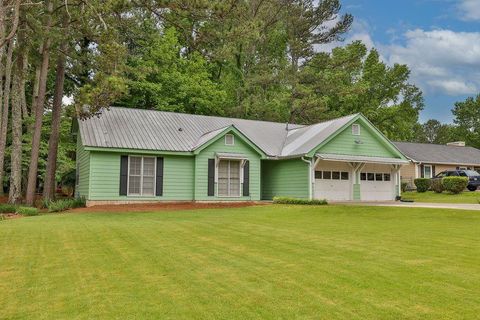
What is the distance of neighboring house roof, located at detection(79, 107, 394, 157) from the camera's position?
20.5 metres

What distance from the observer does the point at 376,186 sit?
2588 centimetres

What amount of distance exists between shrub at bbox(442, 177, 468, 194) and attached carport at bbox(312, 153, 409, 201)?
5.38 meters

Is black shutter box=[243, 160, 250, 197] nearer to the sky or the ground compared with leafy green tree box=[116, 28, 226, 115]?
nearer to the ground

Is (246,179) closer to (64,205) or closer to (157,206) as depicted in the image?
(157,206)

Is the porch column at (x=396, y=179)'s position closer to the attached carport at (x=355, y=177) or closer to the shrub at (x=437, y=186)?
the attached carport at (x=355, y=177)

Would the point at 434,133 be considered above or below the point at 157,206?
above

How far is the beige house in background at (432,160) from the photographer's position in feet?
125

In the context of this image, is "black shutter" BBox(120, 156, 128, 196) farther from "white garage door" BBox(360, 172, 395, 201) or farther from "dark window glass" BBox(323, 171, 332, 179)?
"white garage door" BBox(360, 172, 395, 201)

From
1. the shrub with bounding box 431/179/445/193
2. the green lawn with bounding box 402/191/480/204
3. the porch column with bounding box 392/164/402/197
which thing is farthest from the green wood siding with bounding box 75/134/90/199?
the shrub with bounding box 431/179/445/193

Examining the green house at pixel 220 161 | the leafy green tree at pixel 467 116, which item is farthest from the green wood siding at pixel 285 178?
the leafy green tree at pixel 467 116

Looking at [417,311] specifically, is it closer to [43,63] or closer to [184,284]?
[184,284]

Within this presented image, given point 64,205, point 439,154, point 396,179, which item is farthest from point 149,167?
point 439,154

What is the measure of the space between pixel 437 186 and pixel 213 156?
1852 centimetres

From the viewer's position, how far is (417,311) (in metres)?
4.29
